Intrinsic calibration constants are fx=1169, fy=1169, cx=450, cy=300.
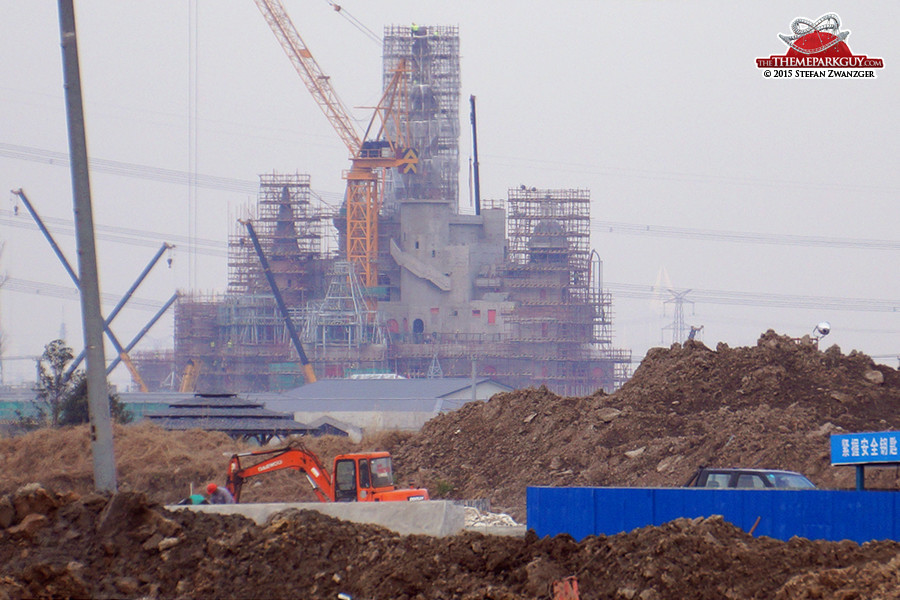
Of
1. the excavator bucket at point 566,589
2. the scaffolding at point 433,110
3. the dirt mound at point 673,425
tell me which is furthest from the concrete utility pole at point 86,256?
the scaffolding at point 433,110

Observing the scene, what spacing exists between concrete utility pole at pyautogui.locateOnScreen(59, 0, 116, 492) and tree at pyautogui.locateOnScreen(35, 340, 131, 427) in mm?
39142

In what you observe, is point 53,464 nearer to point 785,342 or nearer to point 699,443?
point 699,443

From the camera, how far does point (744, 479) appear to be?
70.3 ft

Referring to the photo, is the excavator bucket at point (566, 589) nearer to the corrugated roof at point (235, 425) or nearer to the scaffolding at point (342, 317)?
the corrugated roof at point (235, 425)

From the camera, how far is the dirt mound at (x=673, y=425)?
3083cm

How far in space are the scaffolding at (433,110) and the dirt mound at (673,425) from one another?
123m

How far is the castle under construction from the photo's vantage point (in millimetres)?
149875

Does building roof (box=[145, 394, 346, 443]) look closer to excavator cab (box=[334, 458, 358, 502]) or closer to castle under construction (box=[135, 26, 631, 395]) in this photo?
excavator cab (box=[334, 458, 358, 502])

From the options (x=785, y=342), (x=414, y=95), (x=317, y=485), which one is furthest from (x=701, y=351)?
(x=414, y=95)

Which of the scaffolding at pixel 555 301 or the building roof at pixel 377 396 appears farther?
the scaffolding at pixel 555 301

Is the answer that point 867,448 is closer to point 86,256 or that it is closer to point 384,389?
point 86,256

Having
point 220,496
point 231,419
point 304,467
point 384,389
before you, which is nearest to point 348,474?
point 304,467

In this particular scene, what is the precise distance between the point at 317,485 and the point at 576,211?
125 meters

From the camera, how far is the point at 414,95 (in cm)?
16025
